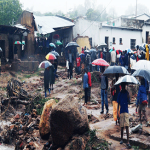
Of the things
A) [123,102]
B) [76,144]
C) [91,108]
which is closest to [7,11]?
[91,108]

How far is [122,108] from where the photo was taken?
5.97m

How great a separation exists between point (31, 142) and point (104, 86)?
3.51m

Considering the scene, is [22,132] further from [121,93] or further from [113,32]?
[113,32]

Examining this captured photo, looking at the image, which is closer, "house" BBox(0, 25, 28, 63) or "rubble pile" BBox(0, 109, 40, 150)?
"rubble pile" BBox(0, 109, 40, 150)

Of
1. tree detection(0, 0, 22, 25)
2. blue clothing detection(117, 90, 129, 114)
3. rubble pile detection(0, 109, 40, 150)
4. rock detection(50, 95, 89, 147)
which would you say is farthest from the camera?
tree detection(0, 0, 22, 25)

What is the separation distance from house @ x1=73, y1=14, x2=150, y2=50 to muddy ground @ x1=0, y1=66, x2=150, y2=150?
7.50 meters

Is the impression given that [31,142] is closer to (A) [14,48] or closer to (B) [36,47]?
(A) [14,48]

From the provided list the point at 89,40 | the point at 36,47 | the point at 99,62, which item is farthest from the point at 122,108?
the point at 89,40

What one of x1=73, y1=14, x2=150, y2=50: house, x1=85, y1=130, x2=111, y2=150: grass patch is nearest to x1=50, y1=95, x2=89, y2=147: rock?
x1=85, y1=130, x2=111, y2=150: grass patch

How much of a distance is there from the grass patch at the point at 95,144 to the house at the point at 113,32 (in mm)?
20407

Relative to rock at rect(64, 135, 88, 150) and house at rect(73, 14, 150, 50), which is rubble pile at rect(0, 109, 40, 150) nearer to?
rock at rect(64, 135, 88, 150)

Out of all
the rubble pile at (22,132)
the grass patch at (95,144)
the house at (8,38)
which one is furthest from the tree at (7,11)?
the grass patch at (95,144)

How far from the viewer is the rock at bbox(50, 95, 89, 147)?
5.76m

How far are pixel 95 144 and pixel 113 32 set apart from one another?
22.7m
